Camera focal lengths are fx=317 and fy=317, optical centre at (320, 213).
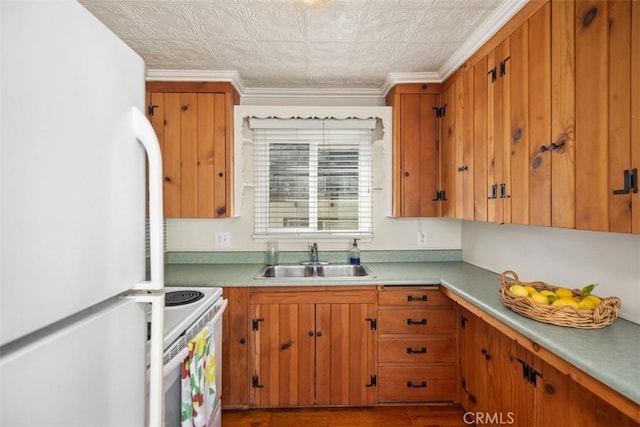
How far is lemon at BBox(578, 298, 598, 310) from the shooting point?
4.03 feet

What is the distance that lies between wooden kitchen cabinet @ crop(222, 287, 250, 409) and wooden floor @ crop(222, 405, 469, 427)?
0.10 m

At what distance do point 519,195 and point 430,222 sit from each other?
1.23 metres

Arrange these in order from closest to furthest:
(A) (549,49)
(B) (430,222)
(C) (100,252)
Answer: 1. (C) (100,252)
2. (A) (549,49)
3. (B) (430,222)

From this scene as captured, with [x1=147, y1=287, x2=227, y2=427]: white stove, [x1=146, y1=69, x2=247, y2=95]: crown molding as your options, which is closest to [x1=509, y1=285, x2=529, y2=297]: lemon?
[x1=147, y1=287, x2=227, y2=427]: white stove

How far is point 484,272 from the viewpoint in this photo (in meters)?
2.27

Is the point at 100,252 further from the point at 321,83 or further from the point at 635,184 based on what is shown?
the point at 321,83

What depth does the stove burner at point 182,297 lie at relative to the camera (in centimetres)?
152

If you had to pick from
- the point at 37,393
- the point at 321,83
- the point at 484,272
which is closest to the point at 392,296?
the point at 484,272

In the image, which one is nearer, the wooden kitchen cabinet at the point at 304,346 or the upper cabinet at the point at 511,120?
the upper cabinet at the point at 511,120

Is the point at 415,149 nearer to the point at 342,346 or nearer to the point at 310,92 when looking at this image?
the point at 310,92

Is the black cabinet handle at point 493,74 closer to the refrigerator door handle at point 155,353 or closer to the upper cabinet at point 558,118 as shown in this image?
the upper cabinet at point 558,118

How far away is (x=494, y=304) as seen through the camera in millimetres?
1551

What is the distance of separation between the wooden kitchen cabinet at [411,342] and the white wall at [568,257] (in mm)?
521
